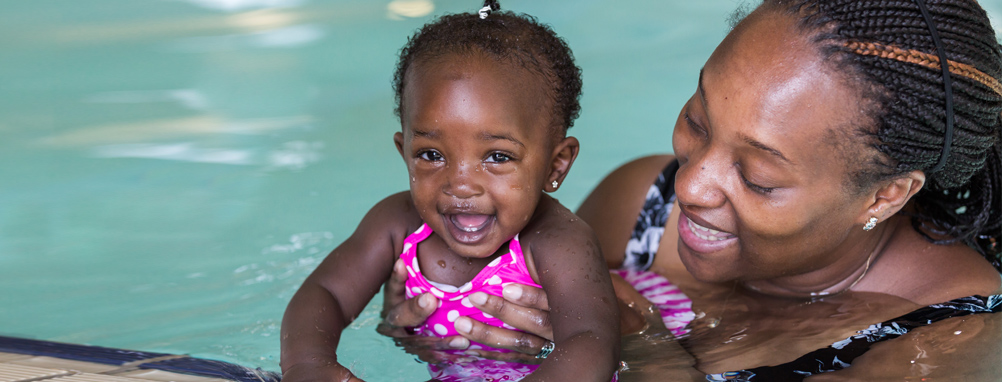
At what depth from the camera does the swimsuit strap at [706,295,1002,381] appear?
7.61 feet

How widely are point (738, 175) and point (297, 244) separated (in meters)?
2.62

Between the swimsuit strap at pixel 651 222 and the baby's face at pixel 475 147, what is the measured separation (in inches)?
32.2

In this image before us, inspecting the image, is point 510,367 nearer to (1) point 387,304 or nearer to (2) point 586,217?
(1) point 387,304

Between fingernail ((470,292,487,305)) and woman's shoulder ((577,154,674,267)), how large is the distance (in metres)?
0.78

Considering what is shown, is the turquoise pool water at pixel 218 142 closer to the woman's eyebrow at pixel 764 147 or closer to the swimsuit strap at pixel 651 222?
the swimsuit strap at pixel 651 222

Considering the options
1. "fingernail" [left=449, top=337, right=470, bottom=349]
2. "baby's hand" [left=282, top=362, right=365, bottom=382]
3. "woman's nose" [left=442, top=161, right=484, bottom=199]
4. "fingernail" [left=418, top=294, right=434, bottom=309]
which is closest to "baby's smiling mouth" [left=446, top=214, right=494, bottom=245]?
"woman's nose" [left=442, top=161, right=484, bottom=199]

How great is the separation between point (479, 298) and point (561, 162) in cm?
45

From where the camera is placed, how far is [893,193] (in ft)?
7.47

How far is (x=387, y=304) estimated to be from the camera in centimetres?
280

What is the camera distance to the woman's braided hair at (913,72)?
2068 millimetres

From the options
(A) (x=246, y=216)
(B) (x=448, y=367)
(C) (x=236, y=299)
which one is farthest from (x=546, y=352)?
(A) (x=246, y=216)

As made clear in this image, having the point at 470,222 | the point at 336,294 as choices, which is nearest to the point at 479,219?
the point at 470,222

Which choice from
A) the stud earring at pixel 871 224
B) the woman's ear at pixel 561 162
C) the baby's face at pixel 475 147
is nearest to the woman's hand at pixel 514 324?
the baby's face at pixel 475 147

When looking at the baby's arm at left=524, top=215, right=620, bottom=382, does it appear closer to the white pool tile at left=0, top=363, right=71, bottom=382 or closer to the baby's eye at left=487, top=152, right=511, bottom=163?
the baby's eye at left=487, top=152, right=511, bottom=163
